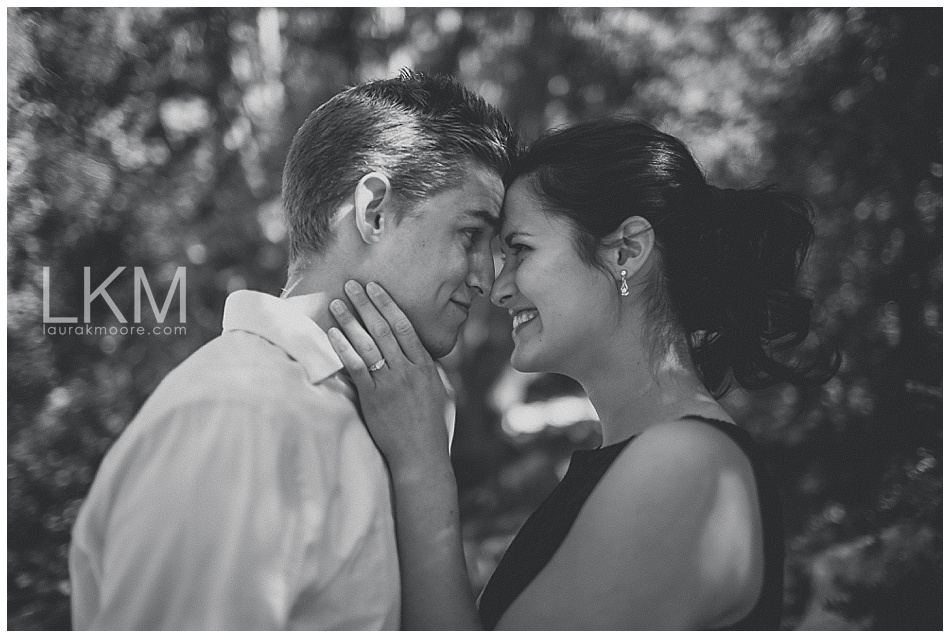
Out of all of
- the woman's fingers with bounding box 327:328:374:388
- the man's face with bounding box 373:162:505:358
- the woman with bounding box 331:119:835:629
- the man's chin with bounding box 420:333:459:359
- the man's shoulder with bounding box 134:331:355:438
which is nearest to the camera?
the man's shoulder with bounding box 134:331:355:438

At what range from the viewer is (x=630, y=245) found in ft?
6.72

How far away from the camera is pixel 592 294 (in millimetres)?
2047

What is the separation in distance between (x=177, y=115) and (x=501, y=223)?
3315 mm

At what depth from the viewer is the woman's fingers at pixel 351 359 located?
1775 mm

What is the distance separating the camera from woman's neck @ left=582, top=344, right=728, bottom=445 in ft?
6.40

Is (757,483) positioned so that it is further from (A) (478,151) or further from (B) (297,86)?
(B) (297,86)

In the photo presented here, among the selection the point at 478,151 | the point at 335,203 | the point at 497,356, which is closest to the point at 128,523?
the point at 335,203

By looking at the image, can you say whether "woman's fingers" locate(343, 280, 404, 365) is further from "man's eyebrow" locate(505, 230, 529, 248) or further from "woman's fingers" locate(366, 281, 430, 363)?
"man's eyebrow" locate(505, 230, 529, 248)

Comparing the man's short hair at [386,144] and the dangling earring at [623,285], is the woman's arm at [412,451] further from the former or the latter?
the dangling earring at [623,285]

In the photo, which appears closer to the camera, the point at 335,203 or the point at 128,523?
the point at 128,523

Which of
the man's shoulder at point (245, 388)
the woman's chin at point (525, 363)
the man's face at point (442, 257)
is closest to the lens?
the man's shoulder at point (245, 388)

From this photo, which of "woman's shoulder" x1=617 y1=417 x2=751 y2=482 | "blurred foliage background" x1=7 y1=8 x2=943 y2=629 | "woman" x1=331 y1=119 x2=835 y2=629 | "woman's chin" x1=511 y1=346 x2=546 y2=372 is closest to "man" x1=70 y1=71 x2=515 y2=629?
"woman" x1=331 y1=119 x2=835 y2=629

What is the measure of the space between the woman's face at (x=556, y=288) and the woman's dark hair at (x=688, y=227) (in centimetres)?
3

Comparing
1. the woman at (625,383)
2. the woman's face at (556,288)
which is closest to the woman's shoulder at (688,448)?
the woman at (625,383)
